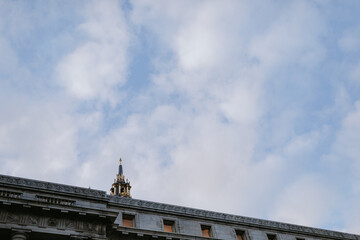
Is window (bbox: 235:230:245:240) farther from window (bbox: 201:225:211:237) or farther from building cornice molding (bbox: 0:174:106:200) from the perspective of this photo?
building cornice molding (bbox: 0:174:106:200)

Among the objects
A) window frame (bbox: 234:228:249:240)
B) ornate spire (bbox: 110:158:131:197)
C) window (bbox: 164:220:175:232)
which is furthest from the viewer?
ornate spire (bbox: 110:158:131:197)

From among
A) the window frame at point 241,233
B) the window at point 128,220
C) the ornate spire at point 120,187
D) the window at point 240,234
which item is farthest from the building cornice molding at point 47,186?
the ornate spire at point 120,187

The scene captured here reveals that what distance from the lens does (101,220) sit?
1024 inches

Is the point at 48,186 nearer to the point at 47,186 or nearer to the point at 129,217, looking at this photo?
the point at 47,186

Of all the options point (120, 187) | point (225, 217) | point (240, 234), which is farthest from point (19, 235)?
point (120, 187)

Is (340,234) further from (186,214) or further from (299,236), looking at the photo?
(186,214)

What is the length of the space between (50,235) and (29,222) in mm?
1623

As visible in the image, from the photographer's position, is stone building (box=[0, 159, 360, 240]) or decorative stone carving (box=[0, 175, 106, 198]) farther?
decorative stone carving (box=[0, 175, 106, 198])

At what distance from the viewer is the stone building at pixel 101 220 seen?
2422cm

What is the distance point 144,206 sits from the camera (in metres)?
31.4

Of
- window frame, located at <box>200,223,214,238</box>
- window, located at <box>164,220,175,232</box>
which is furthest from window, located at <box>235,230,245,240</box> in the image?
window, located at <box>164,220,175,232</box>

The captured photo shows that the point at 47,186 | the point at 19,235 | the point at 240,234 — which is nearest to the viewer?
the point at 19,235

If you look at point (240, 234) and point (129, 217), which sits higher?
point (129, 217)

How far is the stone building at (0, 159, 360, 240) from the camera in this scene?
24.2m
